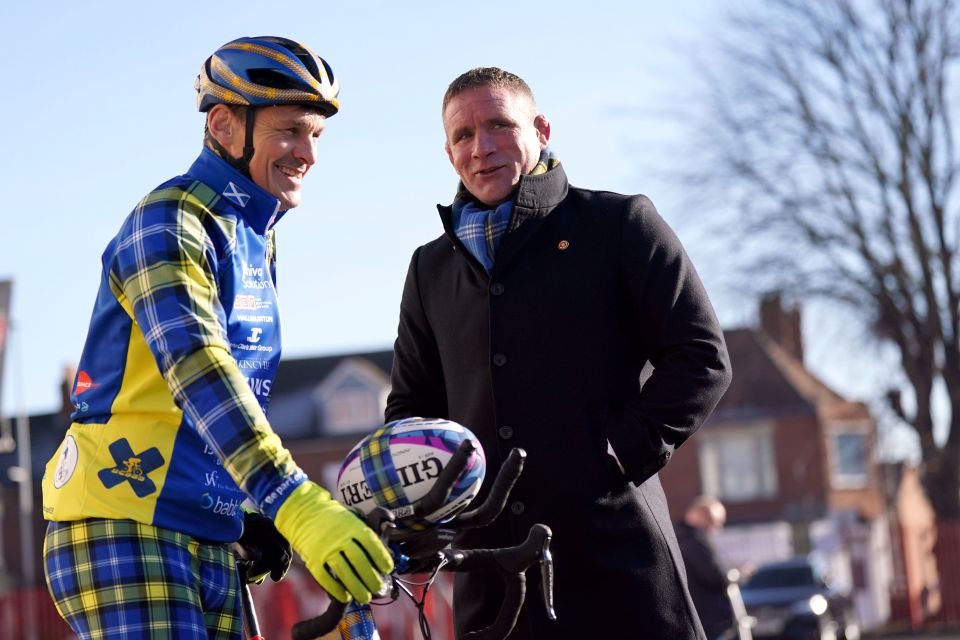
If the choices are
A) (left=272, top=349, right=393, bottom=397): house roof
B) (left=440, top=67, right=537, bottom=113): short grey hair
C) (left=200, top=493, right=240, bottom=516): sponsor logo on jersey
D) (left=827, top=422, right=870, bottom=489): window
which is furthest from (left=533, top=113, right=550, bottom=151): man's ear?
(left=272, top=349, right=393, bottom=397): house roof

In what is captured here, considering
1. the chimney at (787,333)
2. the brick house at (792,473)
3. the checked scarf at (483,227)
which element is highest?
the chimney at (787,333)

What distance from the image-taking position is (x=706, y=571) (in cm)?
1233

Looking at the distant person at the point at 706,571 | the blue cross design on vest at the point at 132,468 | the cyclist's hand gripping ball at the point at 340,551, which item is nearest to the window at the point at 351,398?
the distant person at the point at 706,571

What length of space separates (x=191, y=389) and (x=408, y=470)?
1.58 feet

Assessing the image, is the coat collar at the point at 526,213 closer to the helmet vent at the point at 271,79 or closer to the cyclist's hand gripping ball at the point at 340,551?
the helmet vent at the point at 271,79

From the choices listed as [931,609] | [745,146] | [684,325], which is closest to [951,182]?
[745,146]

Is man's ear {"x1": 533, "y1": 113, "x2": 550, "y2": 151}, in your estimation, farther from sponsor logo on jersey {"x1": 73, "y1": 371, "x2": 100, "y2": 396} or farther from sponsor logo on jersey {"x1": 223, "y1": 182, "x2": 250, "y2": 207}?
sponsor logo on jersey {"x1": 73, "y1": 371, "x2": 100, "y2": 396}

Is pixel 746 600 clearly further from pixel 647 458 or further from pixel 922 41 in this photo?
pixel 647 458

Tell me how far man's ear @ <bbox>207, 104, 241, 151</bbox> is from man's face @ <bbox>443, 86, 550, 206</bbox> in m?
1.06

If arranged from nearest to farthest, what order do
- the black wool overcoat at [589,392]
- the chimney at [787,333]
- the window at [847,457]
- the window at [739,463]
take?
the black wool overcoat at [589,392] → the window at [739,463] → the window at [847,457] → the chimney at [787,333]

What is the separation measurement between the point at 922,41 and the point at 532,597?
26.5 meters

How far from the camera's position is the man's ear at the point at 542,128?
15.7 ft

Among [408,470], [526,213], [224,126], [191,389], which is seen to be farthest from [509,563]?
[526,213]

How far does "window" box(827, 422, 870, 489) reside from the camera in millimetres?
50375
